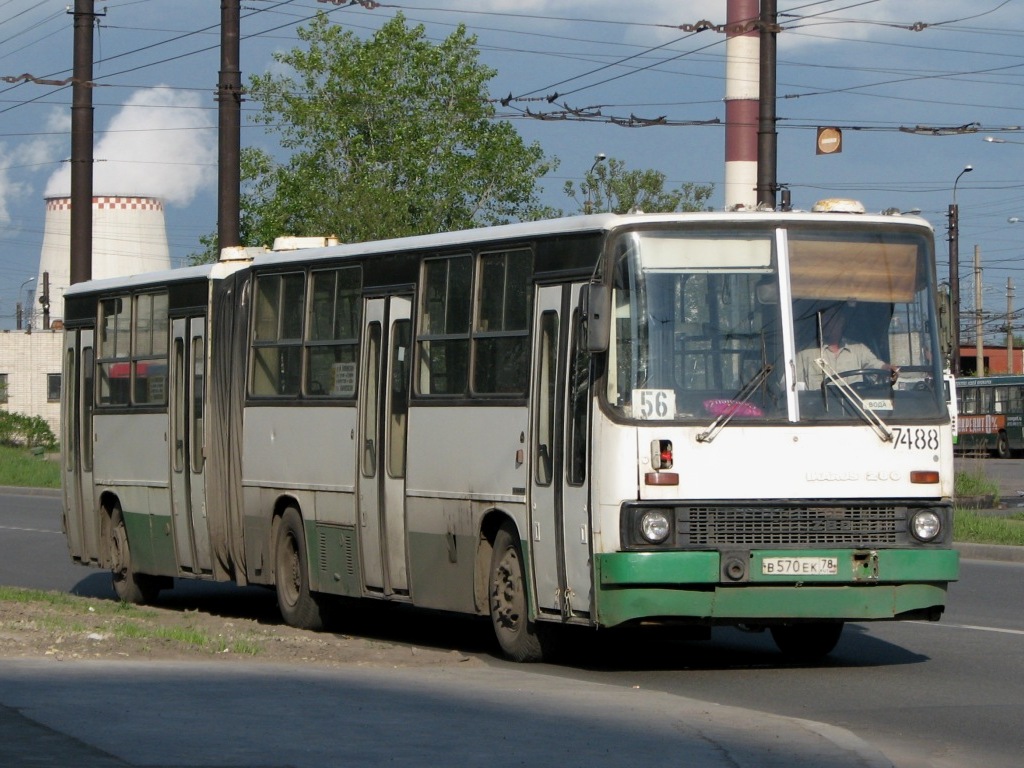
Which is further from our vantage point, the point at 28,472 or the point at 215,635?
the point at 28,472

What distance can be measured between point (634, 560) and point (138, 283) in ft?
27.3

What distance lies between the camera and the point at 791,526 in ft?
37.2

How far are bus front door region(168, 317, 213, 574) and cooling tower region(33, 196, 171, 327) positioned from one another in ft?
234

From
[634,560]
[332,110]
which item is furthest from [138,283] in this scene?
[332,110]

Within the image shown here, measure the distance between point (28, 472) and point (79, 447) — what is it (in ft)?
91.9

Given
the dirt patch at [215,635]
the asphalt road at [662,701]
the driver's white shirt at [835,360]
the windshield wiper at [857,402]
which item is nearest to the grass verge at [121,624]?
the dirt patch at [215,635]

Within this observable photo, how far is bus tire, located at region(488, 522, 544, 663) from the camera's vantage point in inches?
476

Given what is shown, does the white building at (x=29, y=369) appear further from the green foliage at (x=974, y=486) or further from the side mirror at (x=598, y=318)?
the side mirror at (x=598, y=318)

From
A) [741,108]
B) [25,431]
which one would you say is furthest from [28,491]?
[25,431]

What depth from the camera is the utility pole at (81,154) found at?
30719mm

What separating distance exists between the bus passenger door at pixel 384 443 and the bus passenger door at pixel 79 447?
5.22m

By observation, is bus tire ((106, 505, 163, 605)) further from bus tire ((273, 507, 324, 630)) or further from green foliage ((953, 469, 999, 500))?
green foliage ((953, 469, 999, 500))

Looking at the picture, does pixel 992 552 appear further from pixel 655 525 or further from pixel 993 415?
pixel 993 415

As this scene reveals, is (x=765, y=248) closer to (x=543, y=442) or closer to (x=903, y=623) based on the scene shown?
(x=543, y=442)
